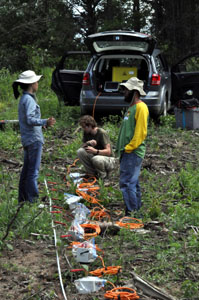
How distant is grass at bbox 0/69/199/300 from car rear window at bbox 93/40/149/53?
→ 1653 millimetres

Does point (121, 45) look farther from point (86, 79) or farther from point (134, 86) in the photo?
point (134, 86)

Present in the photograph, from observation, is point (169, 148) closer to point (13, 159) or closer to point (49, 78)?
point (13, 159)

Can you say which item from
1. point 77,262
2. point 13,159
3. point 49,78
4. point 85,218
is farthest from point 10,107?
point 77,262

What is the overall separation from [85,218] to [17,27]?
668 inches

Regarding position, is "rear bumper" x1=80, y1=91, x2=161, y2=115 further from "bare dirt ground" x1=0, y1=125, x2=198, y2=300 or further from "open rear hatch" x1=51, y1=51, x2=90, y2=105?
"bare dirt ground" x1=0, y1=125, x2=198, y2=300

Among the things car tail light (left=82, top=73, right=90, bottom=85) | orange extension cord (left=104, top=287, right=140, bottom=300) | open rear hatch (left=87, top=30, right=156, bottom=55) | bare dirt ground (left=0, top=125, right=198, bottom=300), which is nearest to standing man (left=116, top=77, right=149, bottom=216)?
bare dirt ground (left=0, top=125, right=198, bottom=300)

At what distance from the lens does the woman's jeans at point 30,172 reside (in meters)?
6.45

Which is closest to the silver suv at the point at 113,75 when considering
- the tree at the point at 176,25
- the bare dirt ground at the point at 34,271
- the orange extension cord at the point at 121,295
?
the bare dirt ground at the point at 34,271

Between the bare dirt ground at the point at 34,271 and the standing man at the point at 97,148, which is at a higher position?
the standing man at the point at 97,148

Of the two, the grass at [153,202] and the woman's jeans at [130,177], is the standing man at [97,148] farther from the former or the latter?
the woman's jeans at [130,177]

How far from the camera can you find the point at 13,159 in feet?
31.4

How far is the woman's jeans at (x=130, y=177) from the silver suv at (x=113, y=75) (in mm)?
5573

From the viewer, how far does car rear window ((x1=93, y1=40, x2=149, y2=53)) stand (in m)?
11.9

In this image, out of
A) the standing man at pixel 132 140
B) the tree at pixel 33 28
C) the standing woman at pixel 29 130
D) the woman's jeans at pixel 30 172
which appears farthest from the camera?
the tree at pixel 33 28
